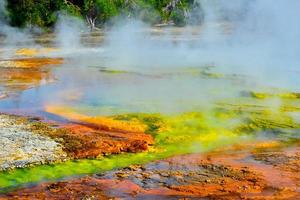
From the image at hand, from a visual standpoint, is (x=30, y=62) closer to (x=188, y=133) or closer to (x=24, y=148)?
(x=188, y=133)

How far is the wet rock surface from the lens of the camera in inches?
223

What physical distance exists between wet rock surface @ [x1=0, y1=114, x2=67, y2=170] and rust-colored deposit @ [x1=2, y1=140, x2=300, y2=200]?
0.59 m

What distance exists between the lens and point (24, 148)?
6.00m

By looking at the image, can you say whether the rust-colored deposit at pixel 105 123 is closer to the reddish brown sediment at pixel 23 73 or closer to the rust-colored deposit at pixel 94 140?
the rust-colored deposit at pixel 94 140

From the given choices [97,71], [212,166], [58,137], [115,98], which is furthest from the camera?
[97,71]

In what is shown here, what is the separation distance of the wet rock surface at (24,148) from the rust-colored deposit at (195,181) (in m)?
0.59

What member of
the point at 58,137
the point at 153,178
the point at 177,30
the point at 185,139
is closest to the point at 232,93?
the point at 185,139

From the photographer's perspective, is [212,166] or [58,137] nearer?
[212,166]

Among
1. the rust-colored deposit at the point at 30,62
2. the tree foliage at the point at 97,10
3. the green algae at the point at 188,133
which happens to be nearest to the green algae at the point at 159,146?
the green algae at the point at 188,133

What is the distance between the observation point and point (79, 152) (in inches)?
238

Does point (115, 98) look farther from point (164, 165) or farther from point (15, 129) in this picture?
point (164, 165)

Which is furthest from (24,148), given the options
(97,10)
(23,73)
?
(97,10)

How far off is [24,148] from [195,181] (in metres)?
1.98

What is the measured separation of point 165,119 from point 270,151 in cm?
178
